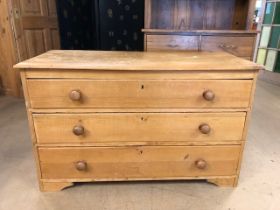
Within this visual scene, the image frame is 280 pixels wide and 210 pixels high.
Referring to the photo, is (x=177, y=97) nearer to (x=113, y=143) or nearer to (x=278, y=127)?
(x=113, y=143)

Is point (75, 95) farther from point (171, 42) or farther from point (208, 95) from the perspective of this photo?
point (171, 42)

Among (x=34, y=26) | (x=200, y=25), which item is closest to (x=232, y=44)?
(x=200, y=25)

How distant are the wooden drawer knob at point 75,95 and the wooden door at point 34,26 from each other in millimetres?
1960

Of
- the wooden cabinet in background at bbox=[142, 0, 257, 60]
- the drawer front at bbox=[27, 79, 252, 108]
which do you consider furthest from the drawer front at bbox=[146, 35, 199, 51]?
the drawer front at bbox=[27, 79, 252, 108]

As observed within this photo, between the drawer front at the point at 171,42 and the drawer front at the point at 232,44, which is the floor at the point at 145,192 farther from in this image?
the drawer front at the point at 171,42

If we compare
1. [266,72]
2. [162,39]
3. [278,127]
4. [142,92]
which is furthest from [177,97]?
[266,72]

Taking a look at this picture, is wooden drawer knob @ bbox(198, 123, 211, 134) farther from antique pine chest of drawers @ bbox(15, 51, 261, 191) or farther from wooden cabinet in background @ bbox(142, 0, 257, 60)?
wooden cabinet in background @ bbox(142, 0, 257, 60)

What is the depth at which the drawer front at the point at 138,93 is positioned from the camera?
3.64 ft

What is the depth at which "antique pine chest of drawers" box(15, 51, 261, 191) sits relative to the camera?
1.10 metres

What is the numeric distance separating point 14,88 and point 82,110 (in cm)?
208

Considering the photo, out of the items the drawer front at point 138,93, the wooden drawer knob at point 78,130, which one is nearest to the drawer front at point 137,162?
the wooden drawer knob at point 78,130

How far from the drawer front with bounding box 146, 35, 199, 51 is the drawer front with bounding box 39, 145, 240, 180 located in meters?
0.89

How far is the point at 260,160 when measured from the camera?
165cm

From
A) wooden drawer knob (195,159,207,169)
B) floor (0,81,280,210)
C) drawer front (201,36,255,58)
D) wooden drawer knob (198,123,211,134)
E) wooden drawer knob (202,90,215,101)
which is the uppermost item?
drawer front (201,36,255,58)
